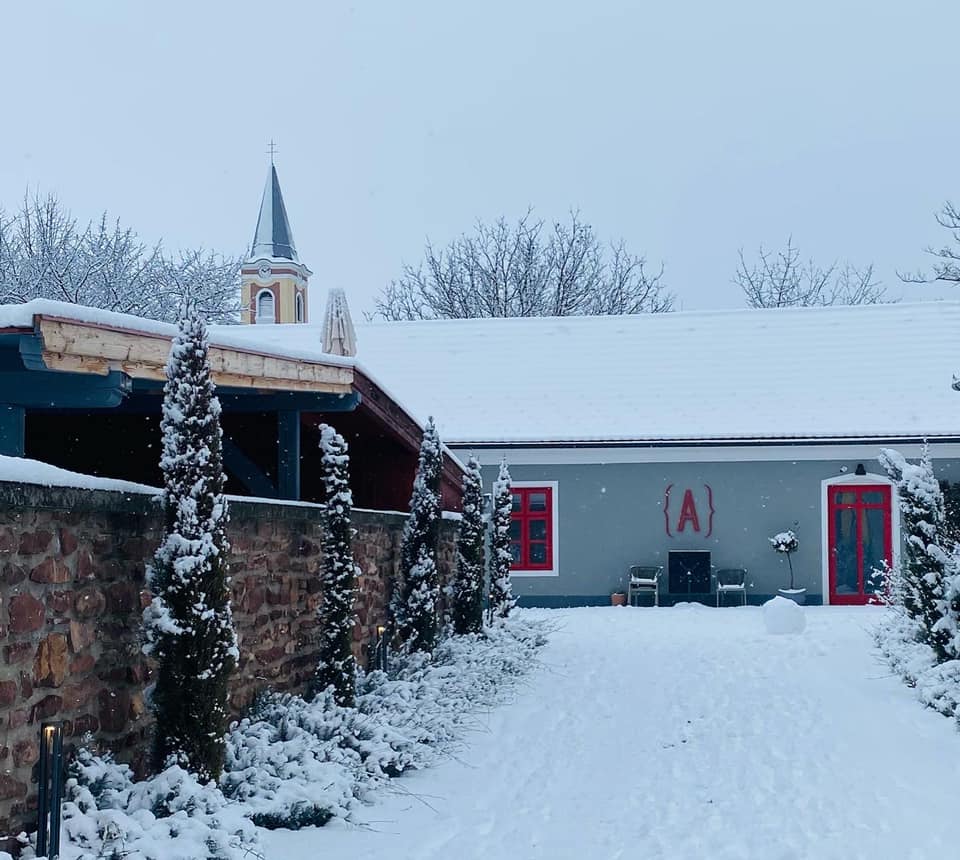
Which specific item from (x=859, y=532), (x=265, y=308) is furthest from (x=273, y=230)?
(x=859, y=532)

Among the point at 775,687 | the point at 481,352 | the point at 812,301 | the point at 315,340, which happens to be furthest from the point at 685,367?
the point at 812,301

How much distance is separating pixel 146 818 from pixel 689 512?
15005 millimetres

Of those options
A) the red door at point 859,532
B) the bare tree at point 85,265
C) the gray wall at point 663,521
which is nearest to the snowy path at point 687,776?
the gray wall at point 663,521

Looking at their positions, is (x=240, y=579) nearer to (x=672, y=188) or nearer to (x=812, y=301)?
(x=812, y=301)

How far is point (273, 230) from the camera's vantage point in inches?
1578

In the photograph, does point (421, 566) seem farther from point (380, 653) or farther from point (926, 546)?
point (926, 546)

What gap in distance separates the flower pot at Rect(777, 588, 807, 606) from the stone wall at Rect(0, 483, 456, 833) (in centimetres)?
1245

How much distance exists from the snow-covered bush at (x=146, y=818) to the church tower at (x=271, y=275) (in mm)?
33658

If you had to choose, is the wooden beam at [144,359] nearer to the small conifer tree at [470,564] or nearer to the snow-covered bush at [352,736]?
the snow-covered bush at [352,736]

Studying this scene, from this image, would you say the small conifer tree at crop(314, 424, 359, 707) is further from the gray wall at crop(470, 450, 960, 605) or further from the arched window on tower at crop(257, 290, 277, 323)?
the arched window on tower at crop(257, 290, 277, 323)

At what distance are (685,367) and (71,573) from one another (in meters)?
17.1

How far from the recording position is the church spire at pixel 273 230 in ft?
129

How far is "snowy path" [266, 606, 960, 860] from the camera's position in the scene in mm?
5949

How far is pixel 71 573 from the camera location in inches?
215
